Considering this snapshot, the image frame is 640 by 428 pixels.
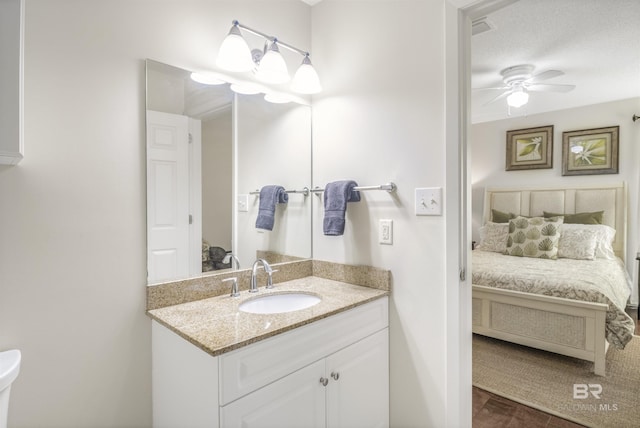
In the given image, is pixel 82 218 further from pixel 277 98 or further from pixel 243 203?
pixel 277 98

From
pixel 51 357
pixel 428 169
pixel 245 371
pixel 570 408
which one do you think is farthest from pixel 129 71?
pixel 570 408

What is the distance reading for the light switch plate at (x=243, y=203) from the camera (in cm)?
167

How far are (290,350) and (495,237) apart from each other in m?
3.57

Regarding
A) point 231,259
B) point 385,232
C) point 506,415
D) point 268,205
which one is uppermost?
point 268,205

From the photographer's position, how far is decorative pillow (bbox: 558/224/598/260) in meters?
3.41

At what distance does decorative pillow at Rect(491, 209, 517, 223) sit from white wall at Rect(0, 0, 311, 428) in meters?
4.22

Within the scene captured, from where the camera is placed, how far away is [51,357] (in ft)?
3.59

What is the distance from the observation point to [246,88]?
5.43 ft

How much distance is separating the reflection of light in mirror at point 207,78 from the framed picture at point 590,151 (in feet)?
13.9

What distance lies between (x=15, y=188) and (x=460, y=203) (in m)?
1.57

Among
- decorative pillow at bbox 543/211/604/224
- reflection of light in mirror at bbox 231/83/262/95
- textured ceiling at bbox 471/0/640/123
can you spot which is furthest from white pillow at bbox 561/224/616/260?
reflection of light in mirror at bbox 231/83/262/95

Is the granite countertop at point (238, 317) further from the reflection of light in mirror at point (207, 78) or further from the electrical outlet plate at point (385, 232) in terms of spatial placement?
the reflection of light in mirror at point (207, 78)

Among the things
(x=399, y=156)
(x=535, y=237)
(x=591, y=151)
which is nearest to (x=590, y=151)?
(x=591, y=151)
